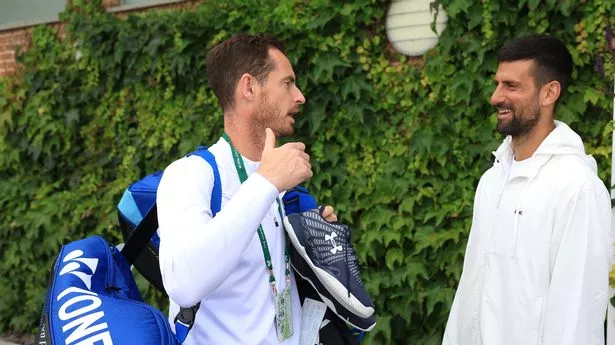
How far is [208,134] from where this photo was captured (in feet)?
18.3

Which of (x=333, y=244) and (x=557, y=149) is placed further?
(x=557, y=149)

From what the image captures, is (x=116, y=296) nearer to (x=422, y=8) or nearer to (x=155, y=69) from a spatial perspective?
(x=422, y=8)

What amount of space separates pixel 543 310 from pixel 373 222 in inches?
87.9

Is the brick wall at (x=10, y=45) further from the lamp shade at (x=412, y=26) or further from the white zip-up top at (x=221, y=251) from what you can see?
the white zip-up top at (x=221, y=251)

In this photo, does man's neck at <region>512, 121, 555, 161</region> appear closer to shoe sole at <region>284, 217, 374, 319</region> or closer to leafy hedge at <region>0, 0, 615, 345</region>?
leafy hedge at <region>0, 0, 615, 345</region>

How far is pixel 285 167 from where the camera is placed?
181 centimetres

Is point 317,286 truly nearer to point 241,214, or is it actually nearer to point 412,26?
point 241,214

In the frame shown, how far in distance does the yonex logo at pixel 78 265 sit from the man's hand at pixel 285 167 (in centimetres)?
59

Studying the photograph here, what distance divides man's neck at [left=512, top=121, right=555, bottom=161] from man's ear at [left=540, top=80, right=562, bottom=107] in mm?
91

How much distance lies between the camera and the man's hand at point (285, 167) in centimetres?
178

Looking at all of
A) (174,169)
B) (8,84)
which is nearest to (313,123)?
(174,169)

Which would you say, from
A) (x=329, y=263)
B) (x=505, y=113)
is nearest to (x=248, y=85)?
(x=329, y=263)

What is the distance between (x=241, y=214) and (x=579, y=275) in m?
1.51

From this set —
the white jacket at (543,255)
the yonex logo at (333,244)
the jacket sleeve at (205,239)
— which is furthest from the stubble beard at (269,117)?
the white jacket at (543,255)
